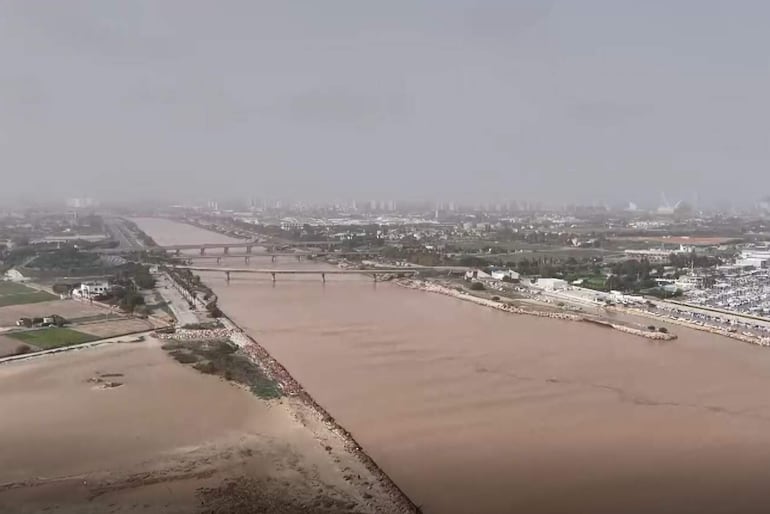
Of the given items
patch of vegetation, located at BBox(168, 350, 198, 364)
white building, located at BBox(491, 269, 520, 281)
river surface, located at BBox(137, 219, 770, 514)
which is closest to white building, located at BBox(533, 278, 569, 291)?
white building, located at BBox(491, 269, 520, 281)

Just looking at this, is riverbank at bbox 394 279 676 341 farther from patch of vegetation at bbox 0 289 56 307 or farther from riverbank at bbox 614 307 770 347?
patch of vegetation at bbox 0 289 56 307

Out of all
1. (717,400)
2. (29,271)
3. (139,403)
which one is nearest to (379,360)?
(139,403)

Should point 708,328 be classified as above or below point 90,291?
below

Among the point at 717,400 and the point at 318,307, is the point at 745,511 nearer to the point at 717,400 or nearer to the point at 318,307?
the point at 717,400

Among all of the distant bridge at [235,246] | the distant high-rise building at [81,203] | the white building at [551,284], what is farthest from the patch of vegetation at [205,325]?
the distant high-rise building at [81,203]

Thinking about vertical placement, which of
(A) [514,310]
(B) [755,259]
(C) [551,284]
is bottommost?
(A) [514,310]

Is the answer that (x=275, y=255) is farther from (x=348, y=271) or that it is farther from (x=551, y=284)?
(x=551, y=284)

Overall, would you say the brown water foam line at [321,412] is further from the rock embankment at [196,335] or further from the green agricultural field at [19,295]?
the green agricultural field at [19,295]

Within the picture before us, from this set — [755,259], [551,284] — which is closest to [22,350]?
[551,284]
